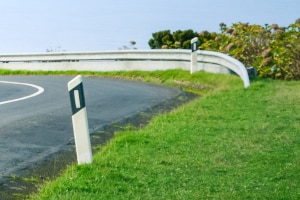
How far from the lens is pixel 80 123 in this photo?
5.70m

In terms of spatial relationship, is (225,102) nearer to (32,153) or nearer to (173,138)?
(173,138)

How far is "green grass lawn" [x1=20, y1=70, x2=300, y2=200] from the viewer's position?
484cm

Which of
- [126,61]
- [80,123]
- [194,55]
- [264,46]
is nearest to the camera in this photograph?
[80,123]

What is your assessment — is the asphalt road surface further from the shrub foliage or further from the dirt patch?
the shrub foliage

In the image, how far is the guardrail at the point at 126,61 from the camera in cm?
1594

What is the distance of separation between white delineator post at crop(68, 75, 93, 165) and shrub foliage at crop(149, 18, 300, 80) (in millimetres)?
11226

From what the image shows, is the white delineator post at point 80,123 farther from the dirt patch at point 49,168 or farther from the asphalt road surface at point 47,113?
the asphalt road surface at point 47,113

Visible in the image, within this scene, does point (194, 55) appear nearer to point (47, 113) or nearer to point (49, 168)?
point (47, 113)

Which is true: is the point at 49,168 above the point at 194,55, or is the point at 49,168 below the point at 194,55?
above

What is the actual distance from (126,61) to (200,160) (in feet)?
49.7

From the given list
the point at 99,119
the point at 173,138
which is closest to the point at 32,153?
the point at 173,138

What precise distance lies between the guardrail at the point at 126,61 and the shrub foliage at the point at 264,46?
4.50 ft

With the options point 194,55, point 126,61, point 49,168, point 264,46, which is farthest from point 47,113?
point 126,61

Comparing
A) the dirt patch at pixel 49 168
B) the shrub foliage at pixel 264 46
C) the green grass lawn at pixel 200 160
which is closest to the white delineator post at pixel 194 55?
the shrub foliage at pixel 264 46
